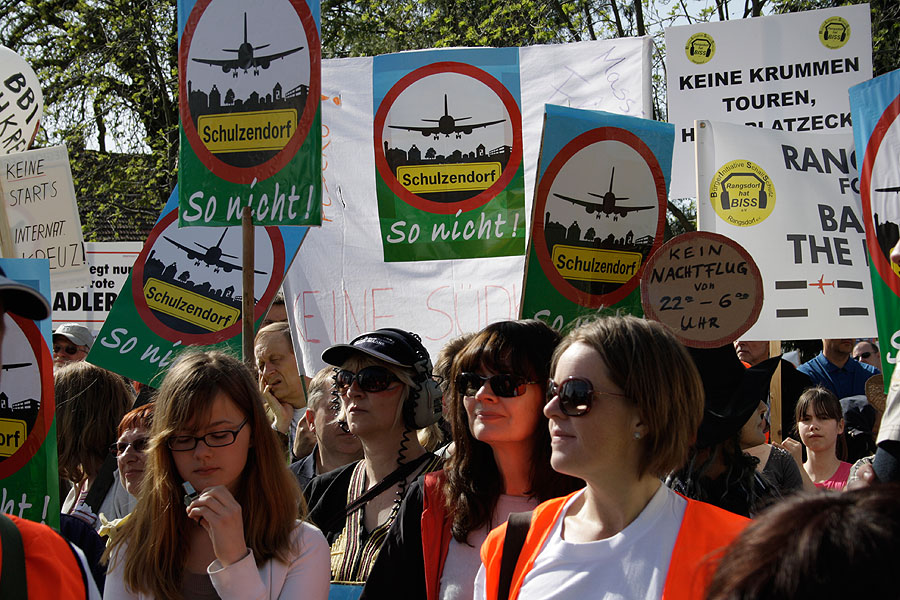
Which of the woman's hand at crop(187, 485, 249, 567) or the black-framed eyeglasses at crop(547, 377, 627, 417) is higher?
the black-framed eyeglasses at crop(547, 377, 627, 417)

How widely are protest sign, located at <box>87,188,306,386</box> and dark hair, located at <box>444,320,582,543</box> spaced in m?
2.57

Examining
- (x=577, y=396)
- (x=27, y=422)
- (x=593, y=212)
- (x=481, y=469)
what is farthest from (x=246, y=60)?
(x=577, y=396)

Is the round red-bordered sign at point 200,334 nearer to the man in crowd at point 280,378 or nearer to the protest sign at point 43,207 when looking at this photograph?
the man in crowd at point 280,378

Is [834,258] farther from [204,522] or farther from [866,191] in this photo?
[204,522]

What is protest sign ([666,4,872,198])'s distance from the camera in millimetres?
5590

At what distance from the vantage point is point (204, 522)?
2.30m

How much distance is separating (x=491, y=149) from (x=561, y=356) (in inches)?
115

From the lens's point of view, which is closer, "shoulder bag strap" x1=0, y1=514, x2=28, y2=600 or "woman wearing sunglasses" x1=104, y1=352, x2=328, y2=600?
"shoulder bag strap" x1=0, y1=514, x2=28, y2=600

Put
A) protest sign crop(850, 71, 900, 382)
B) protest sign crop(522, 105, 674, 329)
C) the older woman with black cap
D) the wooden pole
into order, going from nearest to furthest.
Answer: the older woman with black cap
protest sign crop(850, 71, 900, 382)
the wooden pole
protest sign crop(522, 105, 674, 329)

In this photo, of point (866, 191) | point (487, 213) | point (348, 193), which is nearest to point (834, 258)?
point (866, 191)

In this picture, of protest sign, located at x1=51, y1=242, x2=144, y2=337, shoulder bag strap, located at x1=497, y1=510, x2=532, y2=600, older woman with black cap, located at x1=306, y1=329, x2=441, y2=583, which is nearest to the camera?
shoulder bag strap, located at x1=497, y1=510, x2=532, y2=600

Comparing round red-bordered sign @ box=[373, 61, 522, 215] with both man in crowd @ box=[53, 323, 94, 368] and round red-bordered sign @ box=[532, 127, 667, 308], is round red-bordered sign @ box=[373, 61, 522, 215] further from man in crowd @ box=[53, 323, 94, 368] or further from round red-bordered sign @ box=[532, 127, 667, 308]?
man in crowd @ box=[53, 323, 94, 368]

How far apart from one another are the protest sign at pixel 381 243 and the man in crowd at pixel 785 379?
142 cm

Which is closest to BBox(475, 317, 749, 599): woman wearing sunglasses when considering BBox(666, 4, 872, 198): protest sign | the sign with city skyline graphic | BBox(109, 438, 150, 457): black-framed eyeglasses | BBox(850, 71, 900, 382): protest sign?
BBox(109, 438, 150, 457): black-framed eyeglasses
